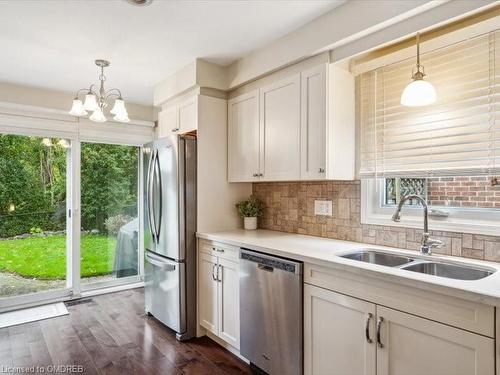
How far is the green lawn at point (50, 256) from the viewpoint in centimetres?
351

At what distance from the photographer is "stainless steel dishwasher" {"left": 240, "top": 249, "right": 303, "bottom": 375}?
1918 mm

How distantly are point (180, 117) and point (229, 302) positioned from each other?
1780 millimetres

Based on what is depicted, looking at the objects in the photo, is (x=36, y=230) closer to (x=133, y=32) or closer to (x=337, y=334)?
(x=133, y=32)

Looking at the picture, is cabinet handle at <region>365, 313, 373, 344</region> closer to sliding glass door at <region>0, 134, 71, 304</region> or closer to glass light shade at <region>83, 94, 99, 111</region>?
glass light shade at <region>83, 94, 99, 111</region>

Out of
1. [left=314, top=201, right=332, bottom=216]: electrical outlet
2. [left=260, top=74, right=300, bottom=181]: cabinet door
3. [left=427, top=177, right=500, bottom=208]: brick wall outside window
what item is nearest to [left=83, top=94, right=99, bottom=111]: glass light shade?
[left=260, top=74, right=300, bottom=181]: cabinet door

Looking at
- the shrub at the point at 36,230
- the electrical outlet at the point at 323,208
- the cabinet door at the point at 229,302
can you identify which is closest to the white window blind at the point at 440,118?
the electrical outlet at the point at 323,208

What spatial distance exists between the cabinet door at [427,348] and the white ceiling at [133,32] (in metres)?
1.82

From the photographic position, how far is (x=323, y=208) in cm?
257

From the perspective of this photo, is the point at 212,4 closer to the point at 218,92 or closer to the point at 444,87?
the point at 218,92

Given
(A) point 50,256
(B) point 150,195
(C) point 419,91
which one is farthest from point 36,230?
(C) point 419,91

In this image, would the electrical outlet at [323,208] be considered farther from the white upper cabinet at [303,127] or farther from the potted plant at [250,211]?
the potted plant at [250,211]

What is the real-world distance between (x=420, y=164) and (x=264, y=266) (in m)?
1.17

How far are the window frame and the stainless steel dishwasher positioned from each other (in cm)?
72

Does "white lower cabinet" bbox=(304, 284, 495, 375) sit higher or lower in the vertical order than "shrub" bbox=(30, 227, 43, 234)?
lower
